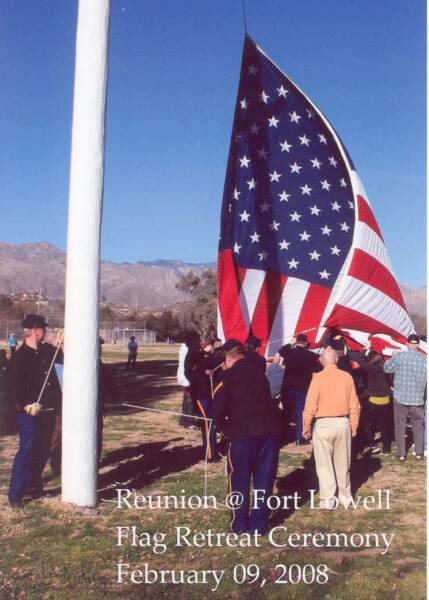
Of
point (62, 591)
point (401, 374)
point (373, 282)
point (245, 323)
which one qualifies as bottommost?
point (62, 591)

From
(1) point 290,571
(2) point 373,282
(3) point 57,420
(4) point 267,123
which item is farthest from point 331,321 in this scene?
(1) point 290,571

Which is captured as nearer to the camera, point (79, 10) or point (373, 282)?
point (79, 10)

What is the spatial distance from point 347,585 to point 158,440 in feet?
19.9

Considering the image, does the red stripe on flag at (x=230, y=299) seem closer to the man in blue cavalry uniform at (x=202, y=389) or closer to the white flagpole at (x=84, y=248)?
the man in blue cavalry uniform at (x=202, y=389)

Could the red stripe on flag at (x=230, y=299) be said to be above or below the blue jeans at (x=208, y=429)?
above

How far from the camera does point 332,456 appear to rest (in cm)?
681

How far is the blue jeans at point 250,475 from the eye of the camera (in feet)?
18.2

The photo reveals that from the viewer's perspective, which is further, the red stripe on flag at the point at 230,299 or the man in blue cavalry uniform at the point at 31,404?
the red stripe on flag at the point at 230,299

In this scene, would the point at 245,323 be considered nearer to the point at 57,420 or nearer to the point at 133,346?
the point at 57,420

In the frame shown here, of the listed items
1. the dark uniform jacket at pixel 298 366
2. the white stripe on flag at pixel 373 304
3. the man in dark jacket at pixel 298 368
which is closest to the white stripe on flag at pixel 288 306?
the man in dark jacket at pixel 298 368

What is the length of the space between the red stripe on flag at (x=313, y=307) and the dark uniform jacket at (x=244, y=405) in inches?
174

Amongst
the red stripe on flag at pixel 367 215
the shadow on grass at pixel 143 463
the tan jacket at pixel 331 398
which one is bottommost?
the shadow on grass at pixel 143 463

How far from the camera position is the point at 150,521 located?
6.07 m

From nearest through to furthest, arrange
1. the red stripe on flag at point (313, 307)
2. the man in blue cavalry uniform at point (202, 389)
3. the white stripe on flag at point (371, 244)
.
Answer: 1. the man in blue cavalry uniform at point (202, 389)
2. the red stripe on flag at point (313, 307)
3. the white stripe on flag at point (371, 244)
